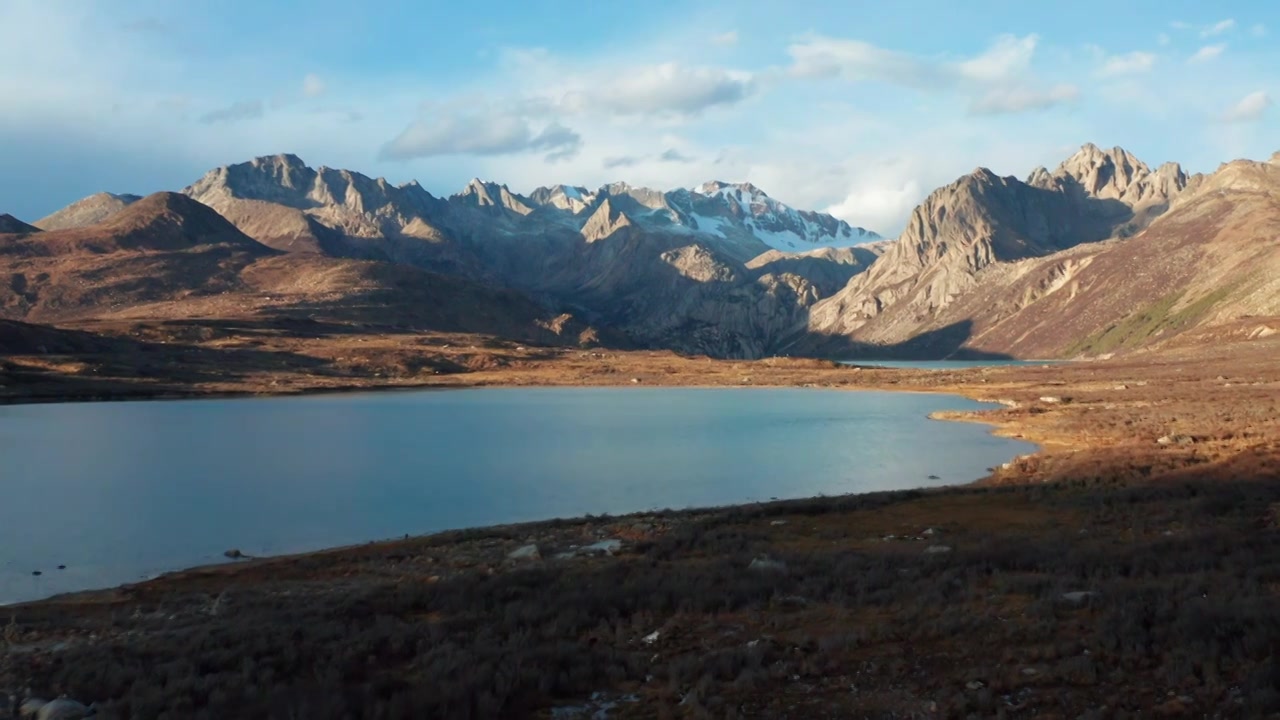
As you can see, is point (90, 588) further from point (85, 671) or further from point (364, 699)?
point (364, 699)

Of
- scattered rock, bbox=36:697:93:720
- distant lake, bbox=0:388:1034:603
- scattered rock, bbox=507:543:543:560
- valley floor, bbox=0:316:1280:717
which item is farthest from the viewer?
distant lake, bbox=0:388:1034:603

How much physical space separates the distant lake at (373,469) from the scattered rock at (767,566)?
13444mm

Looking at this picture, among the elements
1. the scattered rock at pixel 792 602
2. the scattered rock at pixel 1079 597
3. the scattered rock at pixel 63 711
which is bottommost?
the scattered rock at pixel 792 602

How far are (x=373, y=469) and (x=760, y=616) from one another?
31.4 m

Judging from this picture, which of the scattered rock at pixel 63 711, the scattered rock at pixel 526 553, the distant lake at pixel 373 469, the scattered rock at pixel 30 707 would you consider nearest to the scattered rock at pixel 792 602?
the scattered rock at pixel 526 553

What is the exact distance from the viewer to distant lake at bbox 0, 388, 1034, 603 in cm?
2798

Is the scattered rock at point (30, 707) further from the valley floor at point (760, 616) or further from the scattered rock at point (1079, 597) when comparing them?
the scattered rock at point (1079, 597)

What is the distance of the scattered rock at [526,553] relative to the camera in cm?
2133

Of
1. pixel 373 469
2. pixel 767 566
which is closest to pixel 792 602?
pixel 767 566

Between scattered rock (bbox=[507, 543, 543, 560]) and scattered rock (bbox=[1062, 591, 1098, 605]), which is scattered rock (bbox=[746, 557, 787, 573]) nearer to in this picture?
scattered rock (bbox=[1062, 591, 1098, 605])

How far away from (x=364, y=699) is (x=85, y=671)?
4209 mm

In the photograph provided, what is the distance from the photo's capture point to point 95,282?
191 m

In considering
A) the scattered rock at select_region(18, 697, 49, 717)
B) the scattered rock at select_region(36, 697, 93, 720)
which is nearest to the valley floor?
the scattered rock at select_region(36, 697, 93, 720)

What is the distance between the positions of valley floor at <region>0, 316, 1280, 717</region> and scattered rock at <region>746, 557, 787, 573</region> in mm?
94
